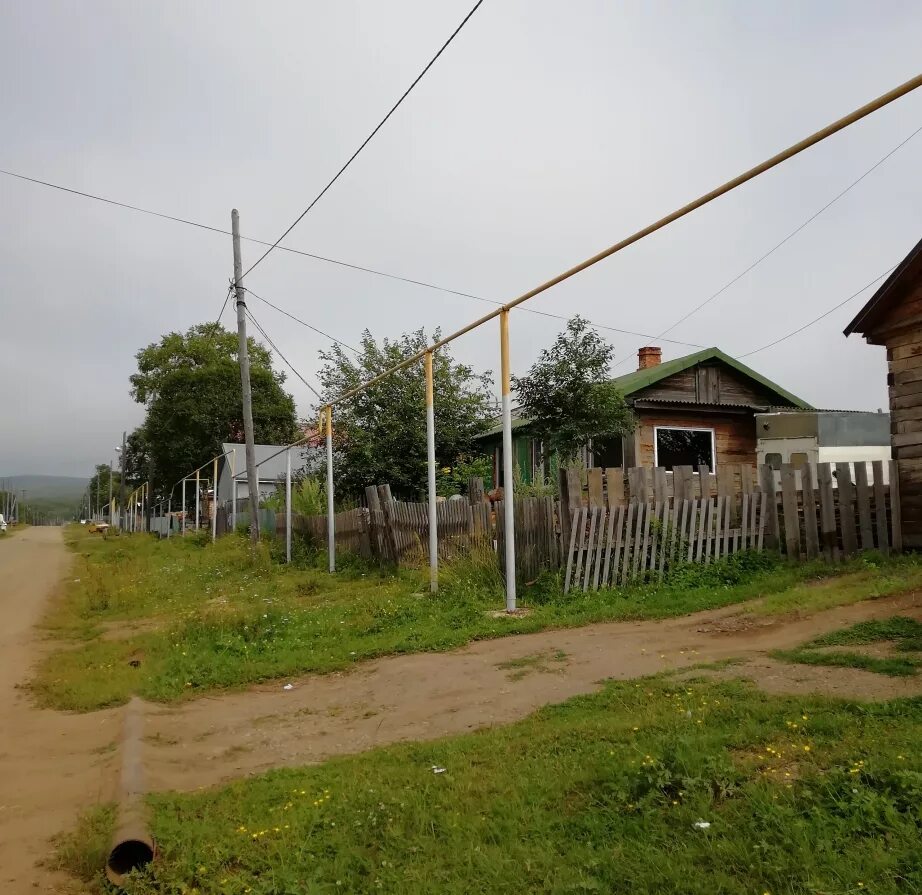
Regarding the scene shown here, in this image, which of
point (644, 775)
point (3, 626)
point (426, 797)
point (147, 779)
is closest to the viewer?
point (644, 775)

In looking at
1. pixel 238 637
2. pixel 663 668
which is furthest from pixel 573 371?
pixel 663 668

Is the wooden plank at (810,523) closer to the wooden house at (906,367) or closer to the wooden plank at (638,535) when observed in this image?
the wooden house at (906,367)

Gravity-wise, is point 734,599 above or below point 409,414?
below

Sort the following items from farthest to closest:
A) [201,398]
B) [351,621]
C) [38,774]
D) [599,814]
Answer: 1. [201,398]
2. [351,621]
3. [38,774]
4. [599,814]

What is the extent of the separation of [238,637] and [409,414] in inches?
523

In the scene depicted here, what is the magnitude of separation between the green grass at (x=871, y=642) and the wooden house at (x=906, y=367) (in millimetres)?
3301

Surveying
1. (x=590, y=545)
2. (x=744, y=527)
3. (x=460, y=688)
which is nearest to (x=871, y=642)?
(x=460, y=688)

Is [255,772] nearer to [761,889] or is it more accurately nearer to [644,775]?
[644,775]

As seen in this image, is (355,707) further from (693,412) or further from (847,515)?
(693,412)

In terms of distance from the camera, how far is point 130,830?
370 cm

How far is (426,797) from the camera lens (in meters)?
3.96

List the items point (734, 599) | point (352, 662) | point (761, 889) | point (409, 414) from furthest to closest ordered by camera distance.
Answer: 1. point (409, 414)
2. point (734, 599)
3. point (352, 662)
4. point (761, 889)

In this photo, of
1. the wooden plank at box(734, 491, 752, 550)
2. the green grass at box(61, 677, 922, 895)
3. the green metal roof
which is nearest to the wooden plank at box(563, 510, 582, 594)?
the wooden plank at box(734, 491, 752, 550)

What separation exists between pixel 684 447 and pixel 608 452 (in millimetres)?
1929
